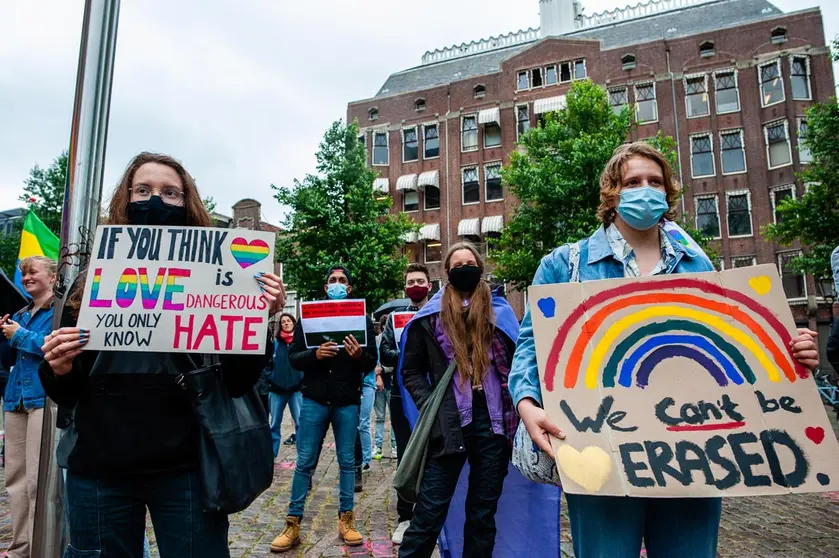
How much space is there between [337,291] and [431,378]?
176 cm

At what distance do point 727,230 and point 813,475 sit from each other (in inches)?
1129

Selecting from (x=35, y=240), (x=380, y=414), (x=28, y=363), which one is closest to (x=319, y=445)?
(x=28, y=363)

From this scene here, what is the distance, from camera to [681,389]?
1.70 metres

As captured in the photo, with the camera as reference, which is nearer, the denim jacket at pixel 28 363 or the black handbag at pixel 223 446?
the black handbag at pixel 223 446

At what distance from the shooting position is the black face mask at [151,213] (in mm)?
2133

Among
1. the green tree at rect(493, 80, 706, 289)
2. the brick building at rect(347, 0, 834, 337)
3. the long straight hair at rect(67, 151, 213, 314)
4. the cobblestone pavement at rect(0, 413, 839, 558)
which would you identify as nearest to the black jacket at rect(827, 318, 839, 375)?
the cobblestone pavement at rect(0, 413, 839, 558)

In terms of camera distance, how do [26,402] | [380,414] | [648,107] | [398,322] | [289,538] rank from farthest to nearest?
[648,107] < [380,414] < [398,322] < [289,538] < [26,402]

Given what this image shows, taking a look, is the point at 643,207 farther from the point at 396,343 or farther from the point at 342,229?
the point at 342,229

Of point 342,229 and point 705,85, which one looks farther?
point 705,85

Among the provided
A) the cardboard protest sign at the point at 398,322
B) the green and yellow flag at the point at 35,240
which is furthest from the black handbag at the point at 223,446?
the green and yellow flag at the point at 35,240

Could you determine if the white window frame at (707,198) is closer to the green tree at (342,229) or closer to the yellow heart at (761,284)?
the green tree at (342,229)

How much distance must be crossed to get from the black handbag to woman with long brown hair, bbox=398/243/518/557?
3.79 feet

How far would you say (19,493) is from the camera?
3.66 meters

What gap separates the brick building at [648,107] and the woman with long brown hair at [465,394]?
23.8 metres
